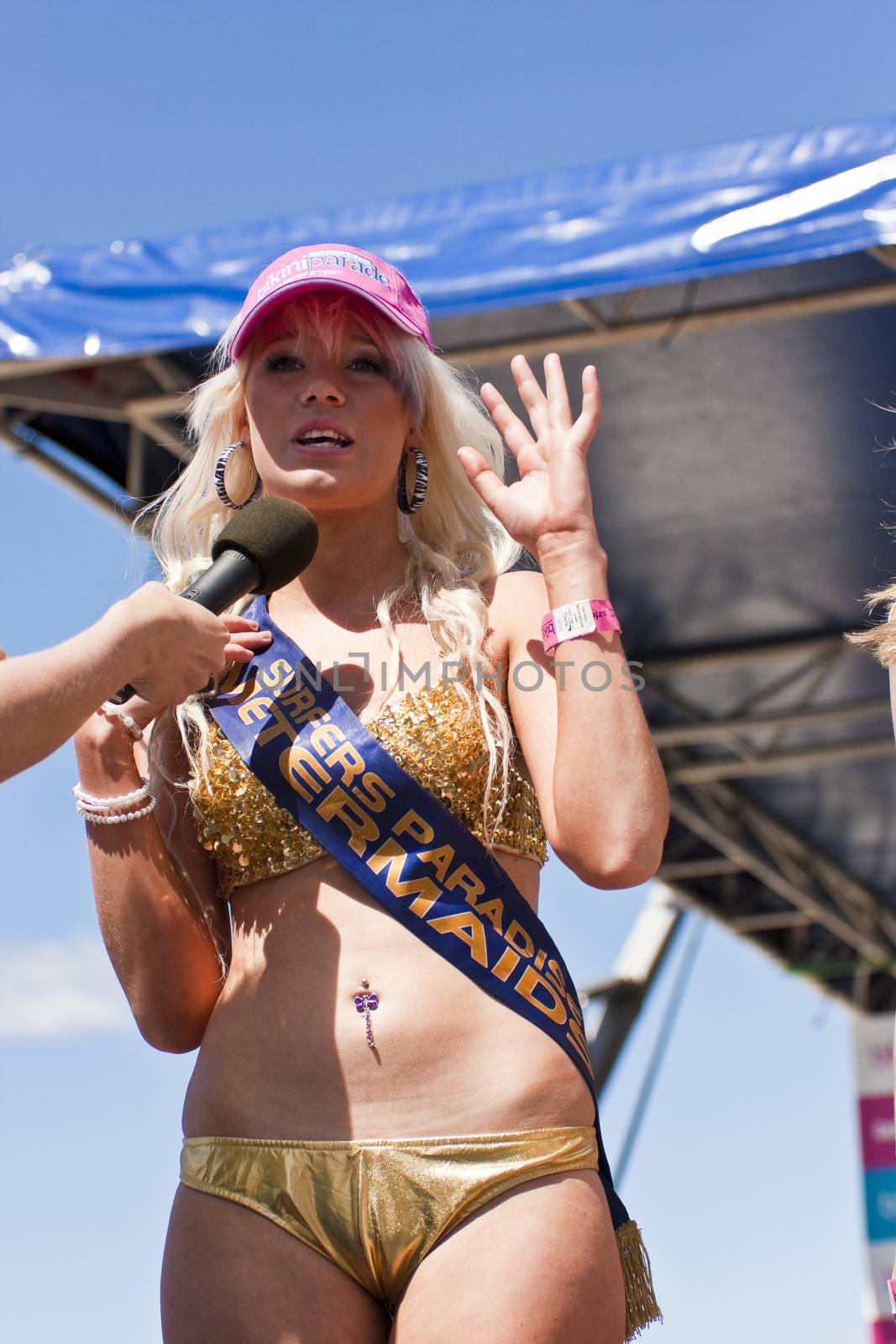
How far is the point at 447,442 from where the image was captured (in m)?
2.55

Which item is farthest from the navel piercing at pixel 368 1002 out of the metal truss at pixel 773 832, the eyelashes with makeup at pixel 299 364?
the metal truss at pixel 773 832

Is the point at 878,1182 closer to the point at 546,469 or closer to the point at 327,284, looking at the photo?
the point at 546,469

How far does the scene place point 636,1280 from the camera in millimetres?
2150

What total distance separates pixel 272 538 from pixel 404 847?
46 centimetres

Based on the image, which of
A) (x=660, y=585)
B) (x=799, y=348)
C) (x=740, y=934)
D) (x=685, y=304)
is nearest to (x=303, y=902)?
(x=685, y=304)

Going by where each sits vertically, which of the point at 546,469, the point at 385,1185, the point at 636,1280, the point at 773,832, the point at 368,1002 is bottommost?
the point at 636,1280

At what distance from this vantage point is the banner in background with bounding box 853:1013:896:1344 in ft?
24.2

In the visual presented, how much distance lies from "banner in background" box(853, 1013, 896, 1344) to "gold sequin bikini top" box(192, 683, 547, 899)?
543 centimetres

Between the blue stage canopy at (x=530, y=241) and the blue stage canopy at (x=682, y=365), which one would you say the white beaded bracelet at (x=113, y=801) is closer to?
the blue stage canopy at (x=682, y=365)

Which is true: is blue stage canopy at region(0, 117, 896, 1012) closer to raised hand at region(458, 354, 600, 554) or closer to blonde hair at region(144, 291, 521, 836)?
blonde hair at region(144, 291, 521, 836)

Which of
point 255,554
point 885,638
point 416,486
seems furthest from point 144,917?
point 885,638

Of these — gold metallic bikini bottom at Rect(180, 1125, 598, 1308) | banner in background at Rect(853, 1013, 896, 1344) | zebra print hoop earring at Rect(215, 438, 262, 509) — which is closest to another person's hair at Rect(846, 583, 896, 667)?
gold metallic bikini bottom at Rect(180, 1125, 598, 1308)

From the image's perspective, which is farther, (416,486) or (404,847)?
(416,486)

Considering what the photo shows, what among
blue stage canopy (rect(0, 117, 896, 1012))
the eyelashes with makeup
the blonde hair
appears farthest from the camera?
blue stage canopy (rect(0, 117, 896, 1012))
